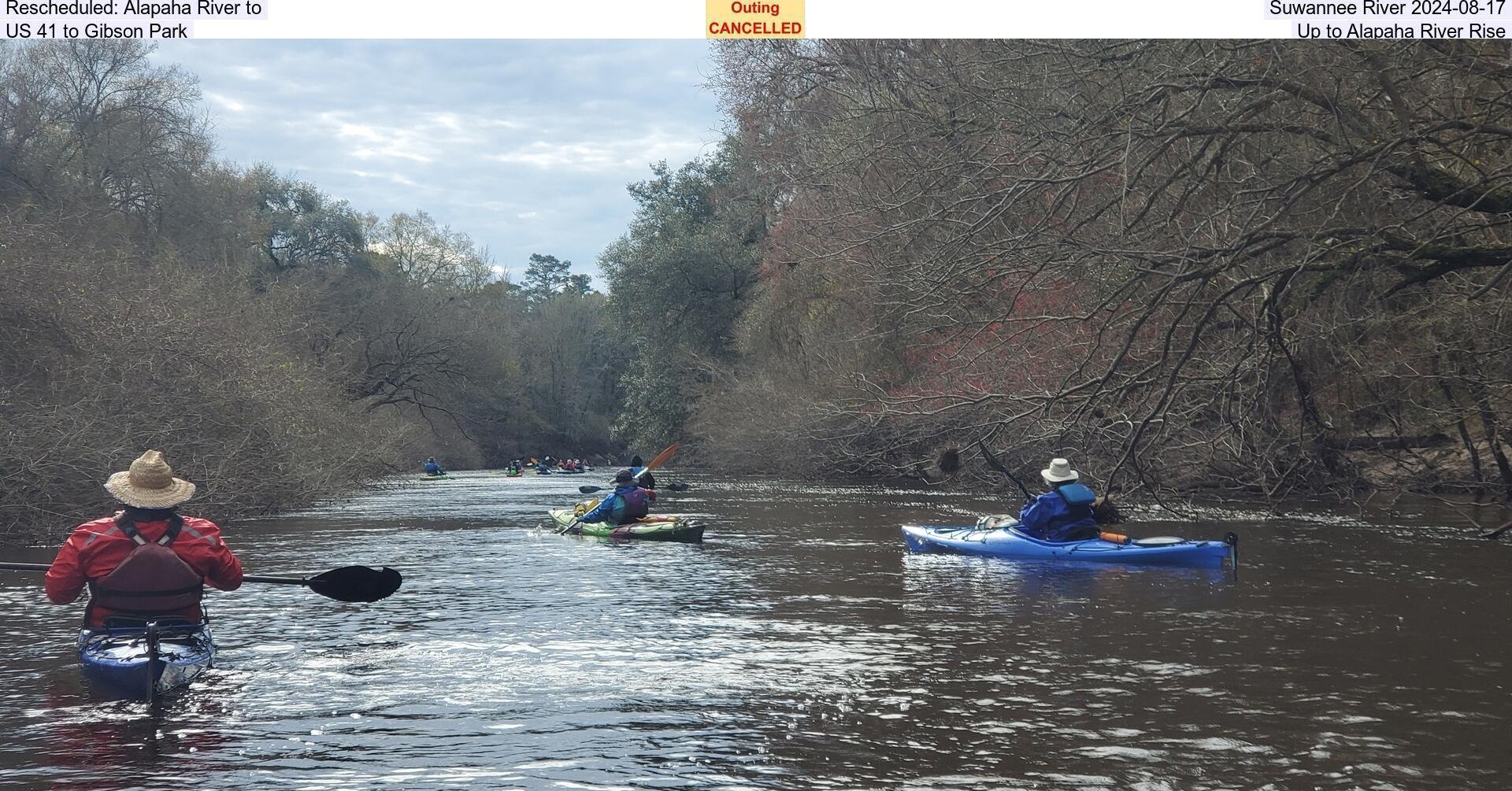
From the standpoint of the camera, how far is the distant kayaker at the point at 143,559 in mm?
8172

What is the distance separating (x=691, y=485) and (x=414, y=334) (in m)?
18.3

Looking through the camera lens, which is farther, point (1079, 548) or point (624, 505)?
point (624, 505)

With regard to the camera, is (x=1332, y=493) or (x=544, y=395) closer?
(x=1332, y=493)

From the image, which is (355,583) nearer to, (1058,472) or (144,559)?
(144,559)

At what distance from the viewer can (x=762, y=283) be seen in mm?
41625

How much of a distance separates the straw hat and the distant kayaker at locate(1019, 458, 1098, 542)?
31.7ft

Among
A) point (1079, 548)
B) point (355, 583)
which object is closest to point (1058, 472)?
point (1079, 548)

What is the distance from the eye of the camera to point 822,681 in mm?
8719

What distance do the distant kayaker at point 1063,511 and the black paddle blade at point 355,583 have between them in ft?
26.3

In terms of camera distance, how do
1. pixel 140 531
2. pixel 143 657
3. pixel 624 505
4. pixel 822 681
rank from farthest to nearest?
pixel 624 505 → pixel 822 681 → pixel 140 531 → pixel 143 657

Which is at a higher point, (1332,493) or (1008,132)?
(1008,132)

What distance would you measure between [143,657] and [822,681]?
13.2 feet

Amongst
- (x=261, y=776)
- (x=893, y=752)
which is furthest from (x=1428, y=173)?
(x=261, y=776)

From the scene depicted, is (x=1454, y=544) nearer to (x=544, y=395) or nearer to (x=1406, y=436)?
(x=1406, y=436)
